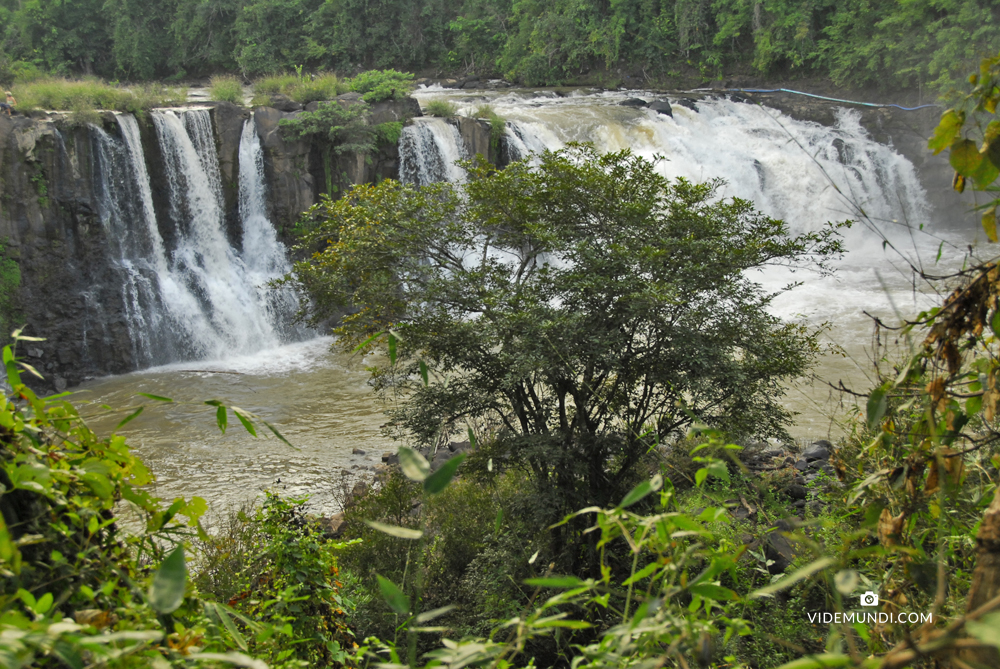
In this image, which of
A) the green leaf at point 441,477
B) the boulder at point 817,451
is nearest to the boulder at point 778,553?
the boulder at point 817,451

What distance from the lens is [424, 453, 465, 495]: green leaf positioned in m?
0.85

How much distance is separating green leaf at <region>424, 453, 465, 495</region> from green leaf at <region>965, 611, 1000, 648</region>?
56 cm

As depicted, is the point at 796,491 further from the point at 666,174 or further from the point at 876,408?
the point at 666,174

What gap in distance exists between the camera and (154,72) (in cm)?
2800

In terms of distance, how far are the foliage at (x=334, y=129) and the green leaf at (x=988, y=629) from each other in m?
14.7

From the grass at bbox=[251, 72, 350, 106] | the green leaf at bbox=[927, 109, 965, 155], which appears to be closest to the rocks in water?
the grass at bbox=[251, 72, 350, 106]

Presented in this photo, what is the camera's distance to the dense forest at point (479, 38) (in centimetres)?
2469

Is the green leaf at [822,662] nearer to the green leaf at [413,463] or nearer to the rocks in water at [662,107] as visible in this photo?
the green leaf at [413,463]

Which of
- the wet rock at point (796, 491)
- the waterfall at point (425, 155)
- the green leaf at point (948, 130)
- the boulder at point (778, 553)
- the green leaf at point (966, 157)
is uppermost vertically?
the waterfall at point (425, 155)

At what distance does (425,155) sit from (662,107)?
831cm

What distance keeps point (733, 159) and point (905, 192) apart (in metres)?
5.26

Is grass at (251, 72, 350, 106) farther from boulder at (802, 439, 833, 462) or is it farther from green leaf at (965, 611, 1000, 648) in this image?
green leaf at (965, 611, 1000, 648)

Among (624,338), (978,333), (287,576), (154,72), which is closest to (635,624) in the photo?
(978,333)

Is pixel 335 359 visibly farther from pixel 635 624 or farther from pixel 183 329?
pixel 635 624
